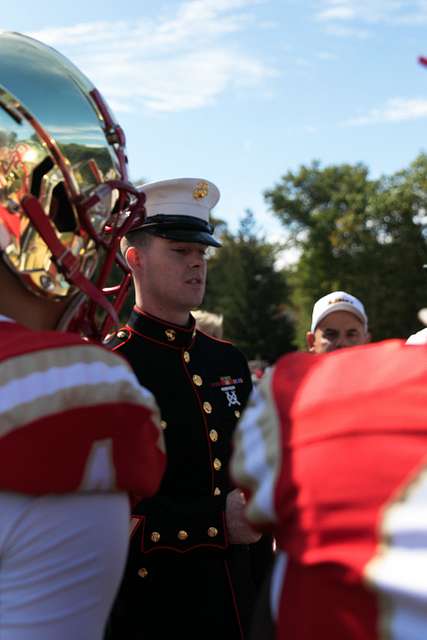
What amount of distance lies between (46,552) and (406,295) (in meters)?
38.9

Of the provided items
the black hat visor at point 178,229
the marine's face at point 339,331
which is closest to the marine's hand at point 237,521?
the black hat visor at point 178,229

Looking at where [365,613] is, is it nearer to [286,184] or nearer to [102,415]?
[102,415]

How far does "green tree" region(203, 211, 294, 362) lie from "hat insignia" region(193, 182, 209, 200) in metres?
37.4

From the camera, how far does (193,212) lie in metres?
3.35

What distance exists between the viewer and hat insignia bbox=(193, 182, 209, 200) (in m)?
3.37

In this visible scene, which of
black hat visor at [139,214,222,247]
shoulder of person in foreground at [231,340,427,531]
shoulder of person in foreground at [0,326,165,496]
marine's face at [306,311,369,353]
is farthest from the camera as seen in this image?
marine's face at [306,311,369,353]

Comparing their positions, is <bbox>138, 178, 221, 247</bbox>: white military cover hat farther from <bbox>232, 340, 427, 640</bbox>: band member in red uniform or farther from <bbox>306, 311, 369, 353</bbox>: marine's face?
<bbox>232, 340, 427, 640</bbox>: band member in red uniform

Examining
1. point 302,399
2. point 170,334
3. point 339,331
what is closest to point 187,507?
point 170,334

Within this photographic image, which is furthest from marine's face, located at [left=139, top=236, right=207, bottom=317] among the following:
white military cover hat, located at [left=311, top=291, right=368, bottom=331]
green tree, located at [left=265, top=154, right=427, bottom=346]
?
green tree, located at [left=265, top=154, right=427, bottom=346]

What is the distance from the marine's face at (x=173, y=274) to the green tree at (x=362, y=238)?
114 ft

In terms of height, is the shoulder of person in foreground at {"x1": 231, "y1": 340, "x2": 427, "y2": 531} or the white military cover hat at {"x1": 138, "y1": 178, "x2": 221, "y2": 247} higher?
the white military cover hat at {"x1": 138, "y1": 178, "x2": 221, "y2": 247}

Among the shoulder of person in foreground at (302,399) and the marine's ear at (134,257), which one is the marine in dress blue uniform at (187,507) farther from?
the shoulder of person in foreground at (302,399)

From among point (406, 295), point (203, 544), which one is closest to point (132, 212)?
point (203, 544)

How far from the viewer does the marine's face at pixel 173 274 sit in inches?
125
